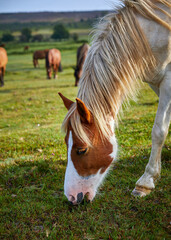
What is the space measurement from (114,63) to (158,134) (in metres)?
0.95

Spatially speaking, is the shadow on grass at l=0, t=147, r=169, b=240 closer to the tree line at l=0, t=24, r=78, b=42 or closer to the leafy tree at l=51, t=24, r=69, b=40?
the tree line at l=0, t=24, r=78, b=42

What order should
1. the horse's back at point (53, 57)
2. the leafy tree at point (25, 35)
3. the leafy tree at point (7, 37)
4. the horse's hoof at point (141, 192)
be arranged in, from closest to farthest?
the horse's hoof at point (141, 192) < the horse's back at point (53, 57) < the leafy tree at point (7, 37) < the leafy tree at point (25, 35)

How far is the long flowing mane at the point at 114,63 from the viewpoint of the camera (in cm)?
218

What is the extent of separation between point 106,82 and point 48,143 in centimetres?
272

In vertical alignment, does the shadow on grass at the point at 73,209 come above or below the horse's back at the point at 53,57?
above

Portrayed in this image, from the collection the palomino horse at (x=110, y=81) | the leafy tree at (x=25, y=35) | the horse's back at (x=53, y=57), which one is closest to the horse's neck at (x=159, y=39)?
the palomino horse at (x=110, y=81)

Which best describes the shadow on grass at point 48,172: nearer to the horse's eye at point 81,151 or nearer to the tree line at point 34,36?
the horse's eye at point 81,151

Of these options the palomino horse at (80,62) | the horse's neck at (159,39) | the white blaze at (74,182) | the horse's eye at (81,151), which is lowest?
the palomino horse at (80,62)

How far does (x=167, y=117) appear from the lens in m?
2.56

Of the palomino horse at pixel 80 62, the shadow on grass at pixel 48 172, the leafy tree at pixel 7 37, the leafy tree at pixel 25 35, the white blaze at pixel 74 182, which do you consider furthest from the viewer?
the leafy tree at pixel 25 35

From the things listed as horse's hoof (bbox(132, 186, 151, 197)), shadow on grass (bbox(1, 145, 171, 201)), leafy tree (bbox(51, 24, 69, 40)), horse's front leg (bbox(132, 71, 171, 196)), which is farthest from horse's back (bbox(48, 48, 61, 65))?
leafy tree (bbox(51, 24, 69, 40))

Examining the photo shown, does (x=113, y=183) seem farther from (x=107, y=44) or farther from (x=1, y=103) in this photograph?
(x=1, y=103)

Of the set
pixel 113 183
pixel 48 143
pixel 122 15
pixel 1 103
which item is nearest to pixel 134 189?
pixel 113 183

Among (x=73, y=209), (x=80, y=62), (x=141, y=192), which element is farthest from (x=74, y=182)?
(x=80, y=62)
